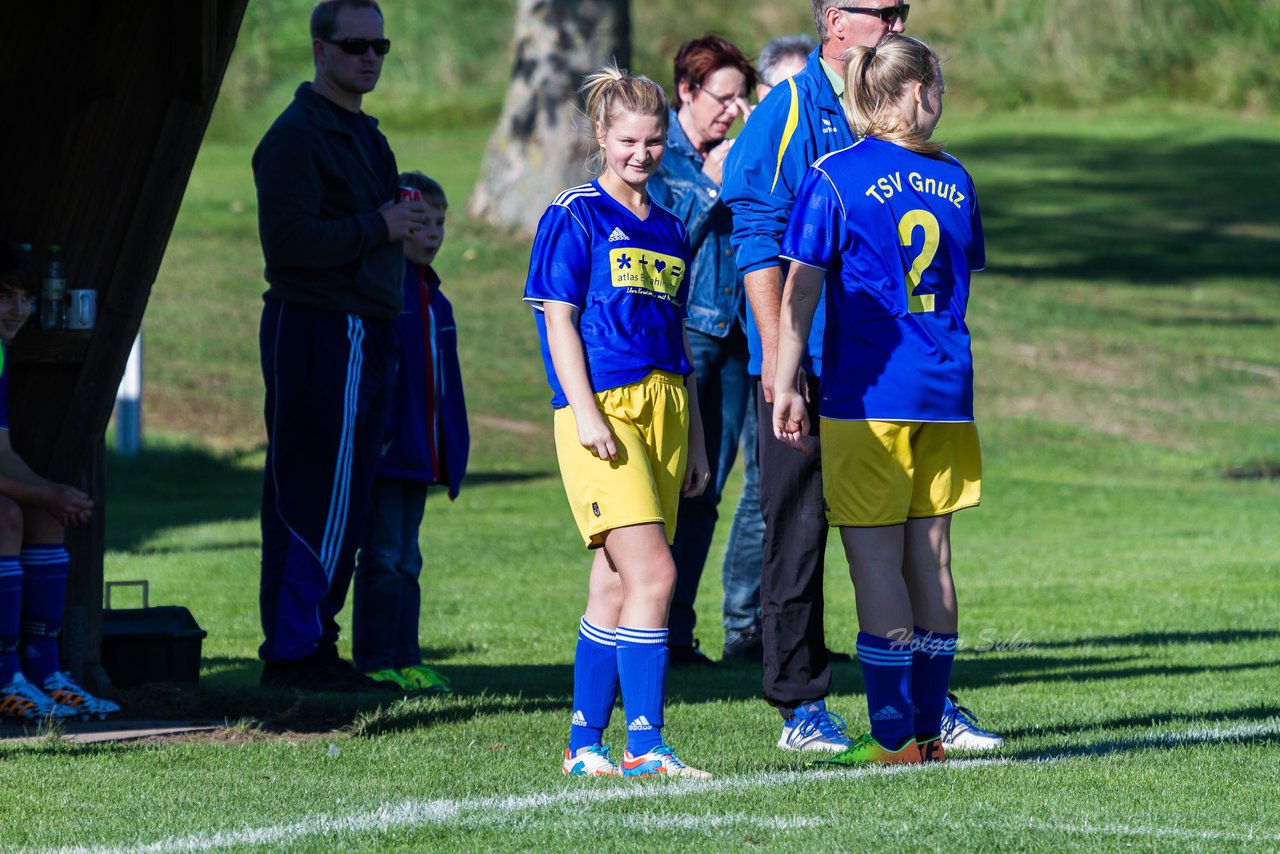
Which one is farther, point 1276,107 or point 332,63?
point 1276,107

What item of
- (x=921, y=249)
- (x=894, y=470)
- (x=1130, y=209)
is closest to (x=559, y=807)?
(x=894, y=470)

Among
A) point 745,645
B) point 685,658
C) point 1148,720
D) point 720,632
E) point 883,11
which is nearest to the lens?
point 883,11

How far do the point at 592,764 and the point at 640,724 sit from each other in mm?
166

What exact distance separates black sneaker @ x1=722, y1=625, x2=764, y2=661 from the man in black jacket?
5.82 ft

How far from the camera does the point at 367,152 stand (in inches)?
291

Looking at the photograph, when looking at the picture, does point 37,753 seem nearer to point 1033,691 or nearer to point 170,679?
point 170,679

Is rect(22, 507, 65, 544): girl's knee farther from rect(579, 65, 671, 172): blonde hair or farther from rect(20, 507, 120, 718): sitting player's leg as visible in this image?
rect(579, 65, 671, 172): blonde hair

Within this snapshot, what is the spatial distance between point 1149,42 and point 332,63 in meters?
36.5

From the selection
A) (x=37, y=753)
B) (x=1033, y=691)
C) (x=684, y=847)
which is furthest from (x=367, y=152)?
(x=684, y=847)

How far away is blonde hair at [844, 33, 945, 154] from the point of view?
17.7 feet

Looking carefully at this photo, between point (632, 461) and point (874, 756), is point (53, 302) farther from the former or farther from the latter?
point (874, 756)

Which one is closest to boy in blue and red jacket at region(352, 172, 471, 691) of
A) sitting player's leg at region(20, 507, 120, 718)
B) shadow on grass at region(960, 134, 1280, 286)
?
sitting player's leg at region(20, 507, 120, 718)

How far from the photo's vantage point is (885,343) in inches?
211

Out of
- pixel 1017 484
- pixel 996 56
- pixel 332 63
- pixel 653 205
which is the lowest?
pixel 1017 484
